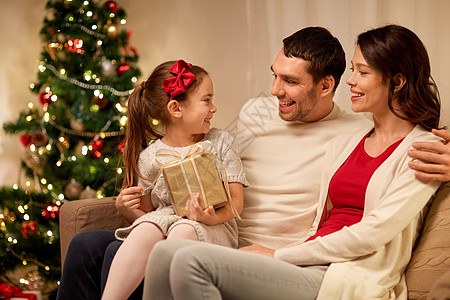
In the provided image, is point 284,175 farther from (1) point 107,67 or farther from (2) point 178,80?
(1) point 107,67

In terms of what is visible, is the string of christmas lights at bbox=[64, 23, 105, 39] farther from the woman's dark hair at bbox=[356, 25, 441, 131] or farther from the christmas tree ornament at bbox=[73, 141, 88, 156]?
the woman's dark hair at bbox=[356, 25, 441, 131]

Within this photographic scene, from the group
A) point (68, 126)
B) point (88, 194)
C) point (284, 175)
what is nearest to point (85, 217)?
point (284, 175)

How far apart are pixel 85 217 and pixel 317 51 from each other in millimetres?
1151

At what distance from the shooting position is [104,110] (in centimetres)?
331

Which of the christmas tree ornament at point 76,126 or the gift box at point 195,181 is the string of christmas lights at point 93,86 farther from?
the gift box at point 195,181

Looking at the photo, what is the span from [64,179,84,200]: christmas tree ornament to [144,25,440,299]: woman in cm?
171

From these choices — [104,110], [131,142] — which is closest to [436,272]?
[131,142]

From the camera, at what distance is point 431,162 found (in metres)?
1.66

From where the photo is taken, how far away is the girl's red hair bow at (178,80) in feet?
6.79

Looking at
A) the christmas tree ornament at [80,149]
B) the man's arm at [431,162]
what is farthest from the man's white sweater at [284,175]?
the christmas tree ornament at [80,149]

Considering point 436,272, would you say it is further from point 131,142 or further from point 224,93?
point 224,93

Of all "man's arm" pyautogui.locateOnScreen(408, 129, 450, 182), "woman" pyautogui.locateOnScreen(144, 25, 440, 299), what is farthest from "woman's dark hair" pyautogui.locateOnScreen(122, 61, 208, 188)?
"man's arm" pyautogui.locateOnScreen(408, 129, 450, 182)

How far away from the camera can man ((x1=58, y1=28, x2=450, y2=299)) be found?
82.7 inches

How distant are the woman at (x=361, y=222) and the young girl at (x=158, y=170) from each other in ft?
0.78
